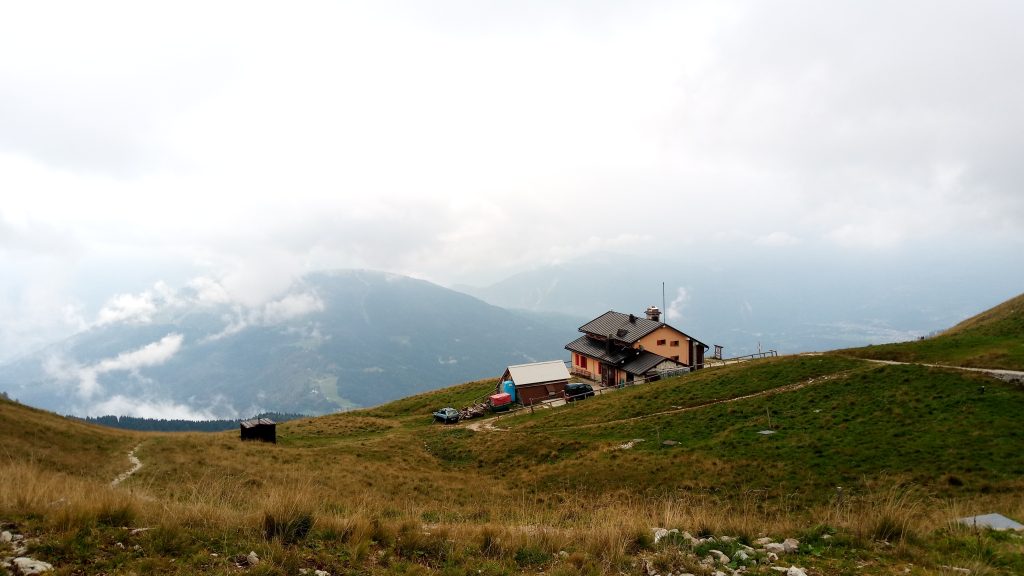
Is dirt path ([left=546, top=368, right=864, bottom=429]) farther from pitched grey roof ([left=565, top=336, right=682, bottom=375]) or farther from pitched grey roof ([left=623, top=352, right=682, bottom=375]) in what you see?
pitched grey roof ([left=565, top=336, right=682, bottom=375])

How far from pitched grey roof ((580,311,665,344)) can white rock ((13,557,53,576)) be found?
58.8 meters

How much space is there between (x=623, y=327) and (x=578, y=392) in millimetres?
12753

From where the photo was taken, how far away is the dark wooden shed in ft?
130

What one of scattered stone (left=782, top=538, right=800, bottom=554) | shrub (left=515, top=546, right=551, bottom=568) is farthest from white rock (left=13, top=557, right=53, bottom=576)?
scattered stone (left=782, top=538, right=800, bottom=554)

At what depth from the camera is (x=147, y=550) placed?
23.9ft

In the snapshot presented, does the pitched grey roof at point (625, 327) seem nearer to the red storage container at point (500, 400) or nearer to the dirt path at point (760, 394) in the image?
the red storage container at point (500, 400)

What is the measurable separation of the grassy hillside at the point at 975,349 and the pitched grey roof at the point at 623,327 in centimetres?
2248

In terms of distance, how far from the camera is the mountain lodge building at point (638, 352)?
5953cm

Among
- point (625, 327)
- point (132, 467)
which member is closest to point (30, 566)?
point (132, 467)

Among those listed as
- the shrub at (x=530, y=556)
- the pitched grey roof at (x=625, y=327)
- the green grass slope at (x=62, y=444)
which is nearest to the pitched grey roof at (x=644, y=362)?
the pitched grey roof at (x=625, y=327)

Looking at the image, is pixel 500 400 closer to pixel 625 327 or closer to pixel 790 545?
pixel 625 327

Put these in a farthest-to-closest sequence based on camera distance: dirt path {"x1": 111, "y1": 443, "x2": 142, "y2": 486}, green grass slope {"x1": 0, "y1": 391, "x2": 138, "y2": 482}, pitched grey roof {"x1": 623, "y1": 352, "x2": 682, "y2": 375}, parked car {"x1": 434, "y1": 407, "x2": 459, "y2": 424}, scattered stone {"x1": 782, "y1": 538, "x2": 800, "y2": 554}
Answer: pitched grey roof {"x1": 623, "y1": 352, "x2": 682, "y2": 375}, parked car {"x1": 434, "y1": 407, "x2": 459, "y2": 424}, green grass slope {"x1": 0, "y1": 391, "x2": 138, "y2": 482}, dirt path {"x1": 111, "y1": 443, "x2": 142, "y2": 486}, scattered stone {"x1": 782, "y1": 538, "x2": 800, "y2": 554}

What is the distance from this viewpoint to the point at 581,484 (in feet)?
86.4

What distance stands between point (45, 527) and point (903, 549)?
48.6ft
